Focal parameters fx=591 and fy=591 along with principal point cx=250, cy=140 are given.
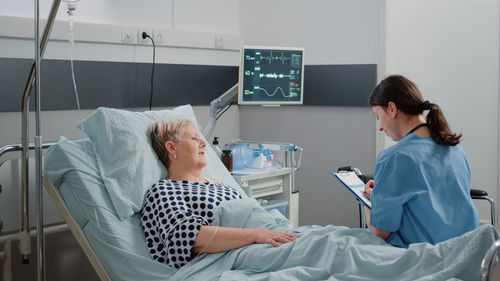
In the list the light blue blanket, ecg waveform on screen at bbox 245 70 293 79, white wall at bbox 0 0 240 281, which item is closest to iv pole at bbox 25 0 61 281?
white wall at bbox 0 0 240 281

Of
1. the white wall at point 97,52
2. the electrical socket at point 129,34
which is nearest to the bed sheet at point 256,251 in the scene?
the white wall at point 97,52

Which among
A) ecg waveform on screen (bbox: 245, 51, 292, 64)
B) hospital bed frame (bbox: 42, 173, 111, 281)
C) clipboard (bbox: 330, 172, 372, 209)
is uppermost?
ecg waveform on screen (bbox: 245, 51, 292, 64)

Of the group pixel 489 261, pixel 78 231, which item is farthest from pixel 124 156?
pixel 489 261

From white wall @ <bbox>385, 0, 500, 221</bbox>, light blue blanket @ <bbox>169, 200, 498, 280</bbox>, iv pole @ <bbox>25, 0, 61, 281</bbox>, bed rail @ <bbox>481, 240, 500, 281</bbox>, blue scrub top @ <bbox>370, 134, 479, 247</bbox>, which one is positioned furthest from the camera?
white wall @ <bbox>385, 0, 500, 221</bbox>

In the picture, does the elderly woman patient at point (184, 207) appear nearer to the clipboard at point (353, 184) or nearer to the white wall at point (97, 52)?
the clipboard at point (353, 184)

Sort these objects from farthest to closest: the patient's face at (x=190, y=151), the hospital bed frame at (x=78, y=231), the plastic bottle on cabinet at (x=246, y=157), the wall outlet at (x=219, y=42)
→ the wall outlet at (x=219, y=42), the plastic bottle on cabinet at (x=246, y=157), the patient's face at (x=190, y=151), the hospital bed frame at (x=78, y=231)

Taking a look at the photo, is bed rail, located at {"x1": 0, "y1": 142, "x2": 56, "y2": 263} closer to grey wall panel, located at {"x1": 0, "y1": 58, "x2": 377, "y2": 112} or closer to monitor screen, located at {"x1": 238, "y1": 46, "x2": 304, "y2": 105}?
grey wall panel, located at {"x1": 0, "y1": 58, "x2": 377, "y2": 112}

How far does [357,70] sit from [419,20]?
0.51 meters

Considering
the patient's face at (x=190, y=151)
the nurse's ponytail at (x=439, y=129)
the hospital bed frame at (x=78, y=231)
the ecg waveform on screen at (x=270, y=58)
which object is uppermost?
the ecg waveform on screen at (x=270, y=58)

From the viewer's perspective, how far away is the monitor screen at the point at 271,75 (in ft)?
11.0

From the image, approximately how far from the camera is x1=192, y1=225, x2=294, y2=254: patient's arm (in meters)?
2.20

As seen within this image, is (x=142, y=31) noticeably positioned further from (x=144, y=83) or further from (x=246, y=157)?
(x=246, y=157)

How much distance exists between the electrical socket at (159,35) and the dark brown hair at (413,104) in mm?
1800

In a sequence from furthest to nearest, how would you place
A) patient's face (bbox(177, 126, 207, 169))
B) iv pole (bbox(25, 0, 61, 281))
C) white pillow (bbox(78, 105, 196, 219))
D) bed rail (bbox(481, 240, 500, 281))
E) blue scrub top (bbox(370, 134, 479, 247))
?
patient's face (bbox(177, 126, 207, 169)) → white pillow (bbox(78, 105, 196, 219)) → iv pole (bbox(25, 0, 61, 281)) → blue scrub top (bbox(370, 134, 479, 247)) → bed rail (bbox(481, 240, 500, 281))
